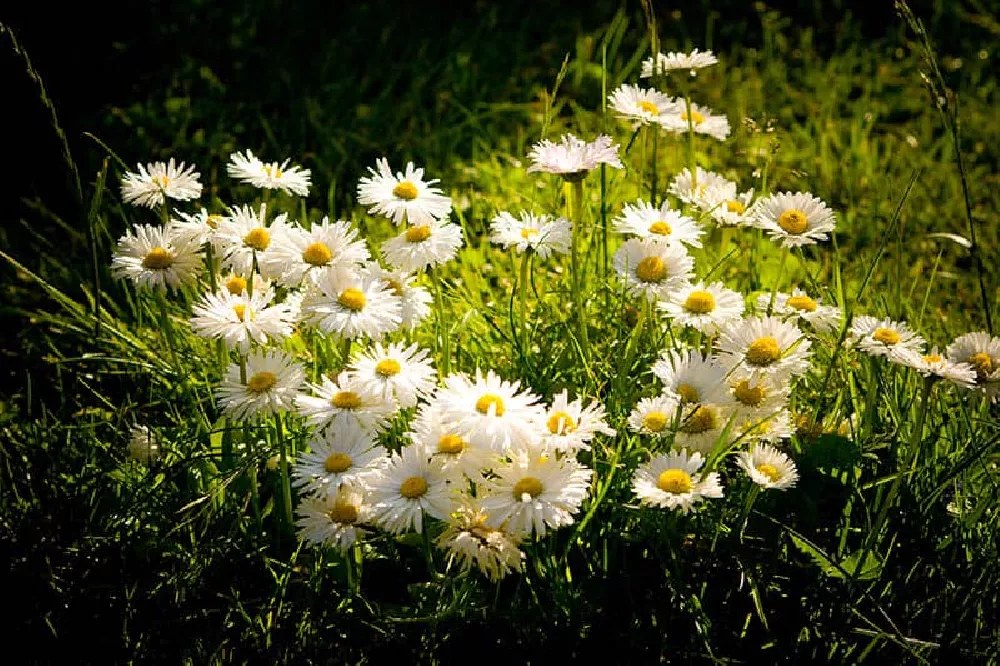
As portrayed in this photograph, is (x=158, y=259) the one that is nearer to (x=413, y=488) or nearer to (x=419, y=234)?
(x=419, y=234)

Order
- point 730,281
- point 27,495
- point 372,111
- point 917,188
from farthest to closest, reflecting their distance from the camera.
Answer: point 372,111 < point 917,188 < point 730,281 < point 27,495

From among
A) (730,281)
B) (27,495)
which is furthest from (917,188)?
(27,495)

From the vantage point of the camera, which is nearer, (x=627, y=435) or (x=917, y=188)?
(x=627, y=435)

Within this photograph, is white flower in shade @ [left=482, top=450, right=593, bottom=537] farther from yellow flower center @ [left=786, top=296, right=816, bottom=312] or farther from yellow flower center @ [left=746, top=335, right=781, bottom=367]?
yellow flower center @ [left=786, top=296, right=816, bottom=312]

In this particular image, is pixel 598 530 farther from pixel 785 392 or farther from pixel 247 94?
pixel 247 94

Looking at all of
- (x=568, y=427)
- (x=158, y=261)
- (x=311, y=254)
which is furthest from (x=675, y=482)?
(x=158, y=261)

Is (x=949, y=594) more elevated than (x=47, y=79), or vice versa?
(x=47, y=79)

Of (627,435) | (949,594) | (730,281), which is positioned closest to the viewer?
(949,594)
